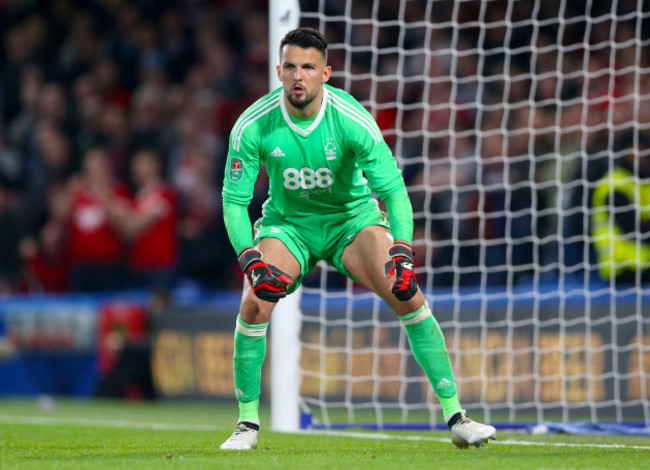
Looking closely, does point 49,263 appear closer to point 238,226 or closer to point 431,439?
point 431,439

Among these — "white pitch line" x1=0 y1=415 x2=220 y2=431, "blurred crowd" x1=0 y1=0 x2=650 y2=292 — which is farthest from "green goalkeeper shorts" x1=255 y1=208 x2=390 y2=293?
"blurred crowd" x1=0 y1=0 x2=650 y2=292

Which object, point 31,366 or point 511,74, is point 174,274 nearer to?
point 31,366

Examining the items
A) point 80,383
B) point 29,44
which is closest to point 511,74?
point 80,383

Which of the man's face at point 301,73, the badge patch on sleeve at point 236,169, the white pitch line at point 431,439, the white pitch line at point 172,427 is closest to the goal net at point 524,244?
the white pitch line at point 431,439

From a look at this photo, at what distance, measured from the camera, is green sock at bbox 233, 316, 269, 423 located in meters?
5.86

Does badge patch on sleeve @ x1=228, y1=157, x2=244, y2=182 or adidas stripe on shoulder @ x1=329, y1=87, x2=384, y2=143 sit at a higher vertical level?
adidas stripe on shoulder @ x1=329, y1=87, x2=384, y2=143

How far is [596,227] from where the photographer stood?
29.6 feet

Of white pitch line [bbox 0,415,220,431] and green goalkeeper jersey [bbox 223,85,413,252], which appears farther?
white pitch line [bbox 0,415,220,431]

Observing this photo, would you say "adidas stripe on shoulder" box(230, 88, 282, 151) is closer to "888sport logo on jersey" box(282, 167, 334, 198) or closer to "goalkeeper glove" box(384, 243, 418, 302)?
"888sport logo on jersey" box(282, 167, 334, 198)

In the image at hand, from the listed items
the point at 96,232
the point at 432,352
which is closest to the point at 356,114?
the point at 432,352

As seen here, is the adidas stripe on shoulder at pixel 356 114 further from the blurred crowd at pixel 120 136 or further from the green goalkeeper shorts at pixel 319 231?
the blurred crowd at pixel 120 136

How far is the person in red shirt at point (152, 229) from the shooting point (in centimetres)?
1202

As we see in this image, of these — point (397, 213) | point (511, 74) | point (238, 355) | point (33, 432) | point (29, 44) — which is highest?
point (29, 44)

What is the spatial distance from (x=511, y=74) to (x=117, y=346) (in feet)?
15.0
